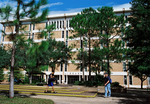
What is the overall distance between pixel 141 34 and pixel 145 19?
920 mm

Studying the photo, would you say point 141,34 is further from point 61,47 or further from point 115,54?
point 61,47

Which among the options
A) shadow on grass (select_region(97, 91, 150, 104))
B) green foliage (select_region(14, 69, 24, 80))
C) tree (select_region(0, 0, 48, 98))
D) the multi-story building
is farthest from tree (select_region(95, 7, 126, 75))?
green foliage (select_region(14, 69, 24, 80))

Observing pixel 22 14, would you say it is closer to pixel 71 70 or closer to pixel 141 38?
pixel 141 38

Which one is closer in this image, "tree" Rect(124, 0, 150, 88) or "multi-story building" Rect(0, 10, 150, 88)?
"tree" Rect(124, 0, 150, 88)

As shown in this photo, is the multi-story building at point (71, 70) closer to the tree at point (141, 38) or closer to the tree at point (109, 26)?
the tree at point (109, 26)

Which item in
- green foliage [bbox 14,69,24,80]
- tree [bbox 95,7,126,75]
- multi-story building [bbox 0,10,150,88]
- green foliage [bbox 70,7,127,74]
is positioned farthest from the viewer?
multi-story building [bbox 0,10,150,88]

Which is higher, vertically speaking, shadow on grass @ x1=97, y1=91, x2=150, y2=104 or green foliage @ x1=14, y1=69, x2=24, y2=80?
shadow on grass @ x1=97, y1=91, x2=150, y2=104

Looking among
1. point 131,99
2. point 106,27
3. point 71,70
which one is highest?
point 106,27

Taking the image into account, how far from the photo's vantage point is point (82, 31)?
18.8 m

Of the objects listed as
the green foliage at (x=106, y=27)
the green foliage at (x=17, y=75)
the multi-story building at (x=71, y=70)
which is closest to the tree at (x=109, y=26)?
the green foliage at (x=106, y=27)

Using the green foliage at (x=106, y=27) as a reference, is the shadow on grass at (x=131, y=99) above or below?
below

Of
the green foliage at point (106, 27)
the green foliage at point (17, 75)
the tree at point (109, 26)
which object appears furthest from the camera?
the green foliage at point (17, 75)

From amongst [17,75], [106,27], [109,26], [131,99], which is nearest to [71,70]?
[17,75]

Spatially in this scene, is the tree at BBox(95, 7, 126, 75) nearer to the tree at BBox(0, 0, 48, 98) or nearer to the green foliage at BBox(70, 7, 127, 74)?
the green foliage at BBox(70, 7, 127, 74)
